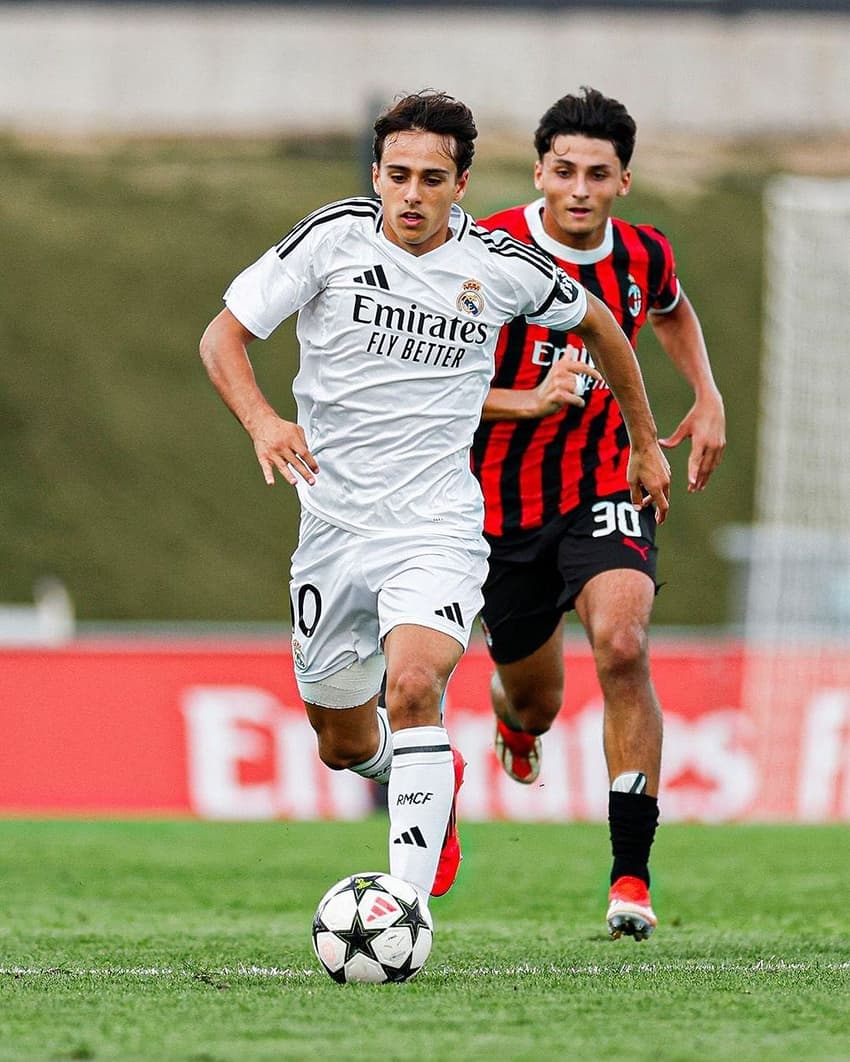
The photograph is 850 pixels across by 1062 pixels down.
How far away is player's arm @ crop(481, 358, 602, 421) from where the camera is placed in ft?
Answer: 21.6

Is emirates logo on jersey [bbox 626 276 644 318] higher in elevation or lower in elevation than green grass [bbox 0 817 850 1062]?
higher

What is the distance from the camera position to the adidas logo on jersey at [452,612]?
222 inches

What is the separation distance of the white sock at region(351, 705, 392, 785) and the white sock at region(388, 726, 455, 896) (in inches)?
44.7

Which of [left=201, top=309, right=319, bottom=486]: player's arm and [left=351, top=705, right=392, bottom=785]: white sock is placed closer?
[left=201, top=309, right=319, bottom=486]: player's arm

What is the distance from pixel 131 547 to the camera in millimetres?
35406

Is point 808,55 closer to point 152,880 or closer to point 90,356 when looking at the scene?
point 90,356

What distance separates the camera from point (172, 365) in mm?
37781

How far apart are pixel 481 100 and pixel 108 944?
33957mm

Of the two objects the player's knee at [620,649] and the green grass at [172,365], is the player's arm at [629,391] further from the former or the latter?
the green grass at [172,365]

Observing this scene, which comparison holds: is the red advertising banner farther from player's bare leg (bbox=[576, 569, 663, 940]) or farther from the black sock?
the black sock

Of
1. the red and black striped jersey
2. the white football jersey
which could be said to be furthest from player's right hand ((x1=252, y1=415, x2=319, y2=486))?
the red and black striped jersey

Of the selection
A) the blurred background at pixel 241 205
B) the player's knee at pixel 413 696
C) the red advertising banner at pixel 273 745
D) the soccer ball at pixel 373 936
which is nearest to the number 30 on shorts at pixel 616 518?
the player's knee at pixel 413 696

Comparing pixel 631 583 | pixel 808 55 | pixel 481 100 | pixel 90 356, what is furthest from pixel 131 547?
pixel 631 583

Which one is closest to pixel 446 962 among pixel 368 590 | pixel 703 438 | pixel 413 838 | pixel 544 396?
pixel 413 838
